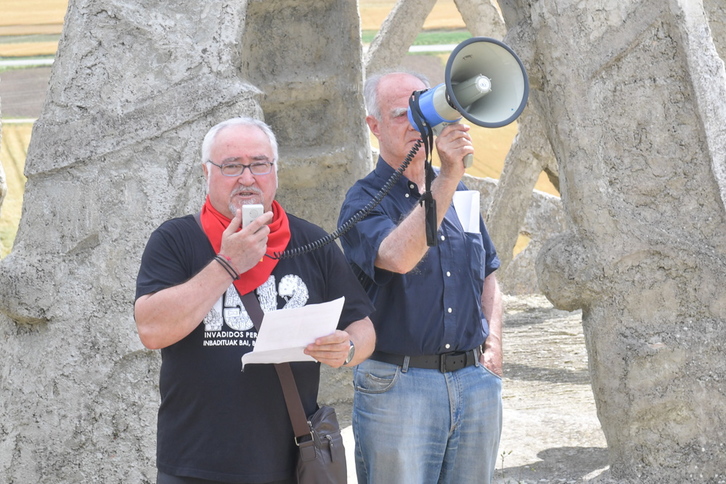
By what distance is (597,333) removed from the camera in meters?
4.18

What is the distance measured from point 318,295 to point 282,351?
0.26 m

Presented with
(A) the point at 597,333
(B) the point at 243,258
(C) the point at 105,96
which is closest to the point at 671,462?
(A) the point at 597,333

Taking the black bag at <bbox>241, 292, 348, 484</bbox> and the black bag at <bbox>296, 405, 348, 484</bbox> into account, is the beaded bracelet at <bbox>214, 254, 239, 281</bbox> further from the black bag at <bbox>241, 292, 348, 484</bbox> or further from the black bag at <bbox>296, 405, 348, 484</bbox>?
the black bag at <bbox>296, 405, 348, 484</bbox>

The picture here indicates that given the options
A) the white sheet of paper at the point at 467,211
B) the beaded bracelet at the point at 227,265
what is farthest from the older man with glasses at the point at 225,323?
the white sheet of paper at the point at 467,211

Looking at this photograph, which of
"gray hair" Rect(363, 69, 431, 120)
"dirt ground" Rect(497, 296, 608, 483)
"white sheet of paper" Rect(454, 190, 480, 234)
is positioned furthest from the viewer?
"dirt ground" Rect(497, 296, 608, 483)

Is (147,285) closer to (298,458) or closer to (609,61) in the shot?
(298,458)

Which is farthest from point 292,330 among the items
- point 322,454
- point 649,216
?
point 649,216

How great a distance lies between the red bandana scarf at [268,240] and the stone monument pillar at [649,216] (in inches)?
69.5

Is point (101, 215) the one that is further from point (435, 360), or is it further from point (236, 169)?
point (435, 360)

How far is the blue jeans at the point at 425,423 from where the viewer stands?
116 inches

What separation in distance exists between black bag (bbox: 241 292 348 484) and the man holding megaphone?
36 centimetres

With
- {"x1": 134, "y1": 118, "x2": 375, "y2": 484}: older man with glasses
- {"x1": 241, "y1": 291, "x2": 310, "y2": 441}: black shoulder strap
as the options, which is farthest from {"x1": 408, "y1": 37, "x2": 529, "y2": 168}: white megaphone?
{"x1": 241, "y1": 291, "x2": 310, "y2": 441}: black shoulder strap

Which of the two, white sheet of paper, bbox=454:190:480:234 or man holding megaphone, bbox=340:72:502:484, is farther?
white sheet of paper, bbox=454:190:480:234

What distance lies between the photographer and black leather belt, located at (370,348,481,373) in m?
3.01
